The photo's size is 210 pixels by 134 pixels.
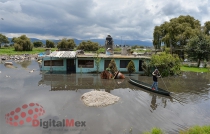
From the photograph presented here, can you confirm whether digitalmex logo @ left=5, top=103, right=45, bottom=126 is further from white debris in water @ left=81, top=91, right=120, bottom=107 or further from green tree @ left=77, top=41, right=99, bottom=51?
green tree @ left=77, top=41, right=99, bottom=51

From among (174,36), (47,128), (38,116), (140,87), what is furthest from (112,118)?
(174,36)

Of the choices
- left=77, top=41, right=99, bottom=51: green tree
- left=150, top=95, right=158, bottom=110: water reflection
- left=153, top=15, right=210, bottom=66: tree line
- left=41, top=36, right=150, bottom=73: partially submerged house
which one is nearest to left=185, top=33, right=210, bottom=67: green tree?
→ left=153, top=15, right=210, bottom=66: tree line

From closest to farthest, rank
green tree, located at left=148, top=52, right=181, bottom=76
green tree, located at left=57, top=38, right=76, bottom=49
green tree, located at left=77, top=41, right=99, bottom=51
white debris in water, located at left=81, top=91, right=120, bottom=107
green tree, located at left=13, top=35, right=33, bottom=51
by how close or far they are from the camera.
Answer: white debris in water, located at left=81, top=91, right=120, bottom=107, green tree, located at left=148, top=52, right=181, bottom=76, green tree, located at left=77, top=41, right=99, bottom=51, green tree, located at left=13, top=35, right=33, bottom=51, green tree, located at left=57, top=38, right=76, bottom=49

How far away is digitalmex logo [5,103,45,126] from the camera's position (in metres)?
8.18

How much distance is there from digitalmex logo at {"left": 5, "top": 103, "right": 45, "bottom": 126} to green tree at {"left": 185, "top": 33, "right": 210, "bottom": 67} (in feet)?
90.9

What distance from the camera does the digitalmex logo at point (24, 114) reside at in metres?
8.18

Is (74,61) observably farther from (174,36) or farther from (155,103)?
(174,36)

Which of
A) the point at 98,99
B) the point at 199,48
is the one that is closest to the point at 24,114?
the point at 98,99

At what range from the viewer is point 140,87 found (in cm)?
1519

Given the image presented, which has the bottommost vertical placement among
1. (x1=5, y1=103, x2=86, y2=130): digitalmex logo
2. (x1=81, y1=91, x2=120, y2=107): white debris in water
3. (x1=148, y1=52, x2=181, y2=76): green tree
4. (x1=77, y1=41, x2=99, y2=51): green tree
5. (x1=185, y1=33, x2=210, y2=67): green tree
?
(x1=5, y1=103, x2=86, y2=130): digitalmex logo

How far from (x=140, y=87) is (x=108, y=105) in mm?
5627

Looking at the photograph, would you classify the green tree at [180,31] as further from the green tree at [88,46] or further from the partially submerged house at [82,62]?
the green tree at [88,46]

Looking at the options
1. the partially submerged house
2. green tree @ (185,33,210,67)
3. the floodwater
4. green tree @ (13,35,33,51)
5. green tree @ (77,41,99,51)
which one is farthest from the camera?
green tree @ (13,35,33,51)

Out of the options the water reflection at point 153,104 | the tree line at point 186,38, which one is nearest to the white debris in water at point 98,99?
the water reflection at point 153,104
